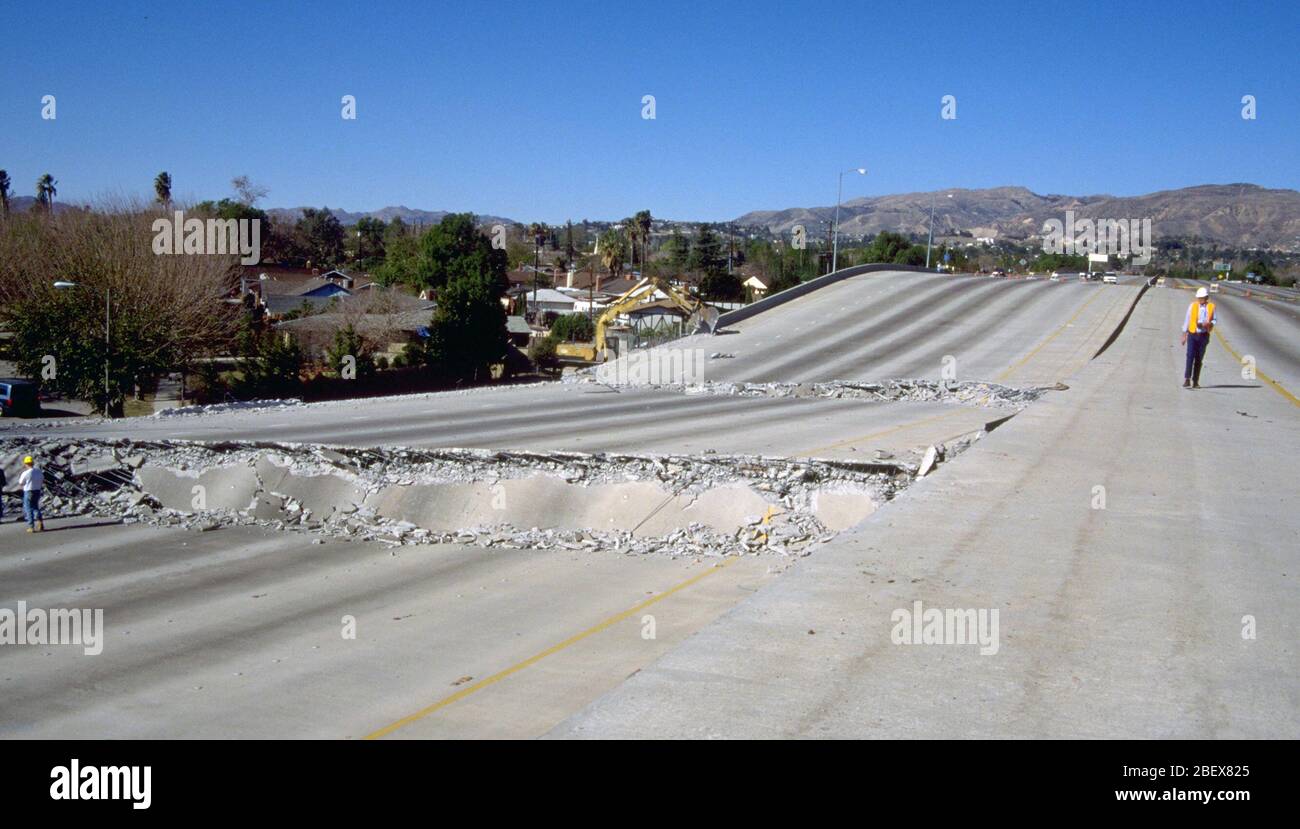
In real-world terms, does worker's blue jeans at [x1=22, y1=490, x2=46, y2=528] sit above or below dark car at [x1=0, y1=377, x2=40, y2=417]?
below

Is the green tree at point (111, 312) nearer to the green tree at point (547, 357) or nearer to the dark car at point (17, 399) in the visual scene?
the dark car at point (17, 399)

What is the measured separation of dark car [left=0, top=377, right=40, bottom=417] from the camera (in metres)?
30.9

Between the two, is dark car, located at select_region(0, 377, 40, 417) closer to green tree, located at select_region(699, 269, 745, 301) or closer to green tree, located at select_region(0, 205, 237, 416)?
green tree, located at select_region(0, 205, 237, 416)

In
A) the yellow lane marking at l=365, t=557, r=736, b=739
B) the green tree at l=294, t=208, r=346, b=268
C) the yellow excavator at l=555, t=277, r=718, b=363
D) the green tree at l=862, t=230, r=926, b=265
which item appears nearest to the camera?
the yellow lane marking at l=365, t=557, r=736, b=739

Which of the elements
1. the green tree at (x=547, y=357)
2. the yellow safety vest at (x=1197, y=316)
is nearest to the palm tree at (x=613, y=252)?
the green tree at (x=547, y=357)

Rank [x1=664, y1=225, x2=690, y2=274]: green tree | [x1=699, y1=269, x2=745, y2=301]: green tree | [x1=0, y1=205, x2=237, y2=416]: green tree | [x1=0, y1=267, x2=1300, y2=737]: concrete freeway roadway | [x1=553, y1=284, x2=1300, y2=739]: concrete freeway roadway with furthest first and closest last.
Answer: [x1=664, y1=225, x2=690, y2=274]: green tree
[x1=699, y1=269, x2=745, y2=301]: green tree
[x1=0, y1=205, x2=237, y2=416]: green tree
[x1=0, y1=267, x2=1300, y2=737]: concrete freeway roadway
[x1=553, y1=284, x2=1300, y2=739]: concrete freeway roadway

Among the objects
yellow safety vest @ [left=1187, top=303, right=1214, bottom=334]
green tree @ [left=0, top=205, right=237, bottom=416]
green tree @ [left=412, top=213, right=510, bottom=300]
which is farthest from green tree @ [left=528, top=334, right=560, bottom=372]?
yellow safety vest @ [left=1187, top=303, right=1214, bottom=334]

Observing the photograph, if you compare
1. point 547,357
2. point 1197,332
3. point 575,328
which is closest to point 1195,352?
point 1197,332

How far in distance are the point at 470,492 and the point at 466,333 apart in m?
35.1

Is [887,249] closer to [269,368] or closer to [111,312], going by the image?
[269,368]

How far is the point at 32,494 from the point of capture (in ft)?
45.0

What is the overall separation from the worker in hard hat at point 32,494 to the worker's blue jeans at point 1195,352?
20.2 m

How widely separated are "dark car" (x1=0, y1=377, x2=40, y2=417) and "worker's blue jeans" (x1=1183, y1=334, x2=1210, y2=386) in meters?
33.4
